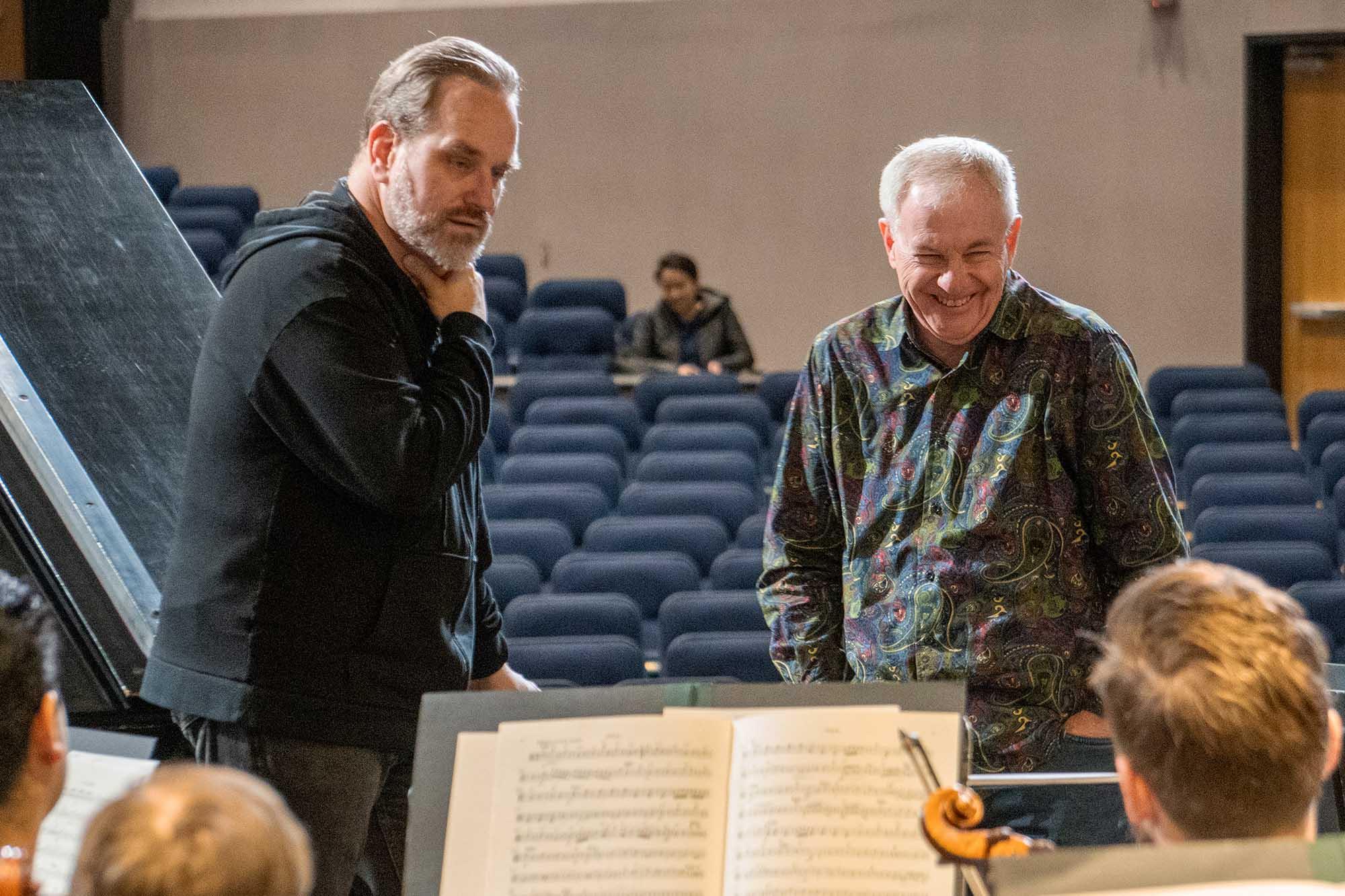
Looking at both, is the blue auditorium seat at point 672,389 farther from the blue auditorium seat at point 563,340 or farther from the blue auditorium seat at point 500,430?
the blue auditorium seat at point 563,340

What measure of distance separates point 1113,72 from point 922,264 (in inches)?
279

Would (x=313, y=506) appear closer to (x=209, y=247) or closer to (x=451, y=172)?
(x=451, y=172)

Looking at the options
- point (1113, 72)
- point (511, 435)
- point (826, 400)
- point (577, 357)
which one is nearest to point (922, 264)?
point (826, 400)

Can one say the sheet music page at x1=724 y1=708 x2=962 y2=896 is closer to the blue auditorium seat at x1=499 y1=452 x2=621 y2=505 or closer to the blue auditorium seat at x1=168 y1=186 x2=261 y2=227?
the blue auditorium seat at x1=499 y1=452 x2=621 y2=505

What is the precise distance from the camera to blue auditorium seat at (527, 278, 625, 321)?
7566mm

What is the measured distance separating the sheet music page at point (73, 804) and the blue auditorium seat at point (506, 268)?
259 inches

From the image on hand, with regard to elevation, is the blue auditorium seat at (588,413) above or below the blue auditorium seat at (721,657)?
above

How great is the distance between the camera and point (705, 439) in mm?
5965

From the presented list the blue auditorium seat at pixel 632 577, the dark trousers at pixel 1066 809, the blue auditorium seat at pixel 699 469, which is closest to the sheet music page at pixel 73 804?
the dark trousers at pixel 1066 809

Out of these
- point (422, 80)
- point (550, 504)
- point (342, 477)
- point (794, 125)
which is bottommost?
point (550, 504)

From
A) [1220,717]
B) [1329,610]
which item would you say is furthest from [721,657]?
[1220,717]

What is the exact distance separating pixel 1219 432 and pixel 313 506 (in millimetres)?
5026

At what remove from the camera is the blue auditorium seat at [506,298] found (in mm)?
7789

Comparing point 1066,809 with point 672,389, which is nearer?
point 1066,809
